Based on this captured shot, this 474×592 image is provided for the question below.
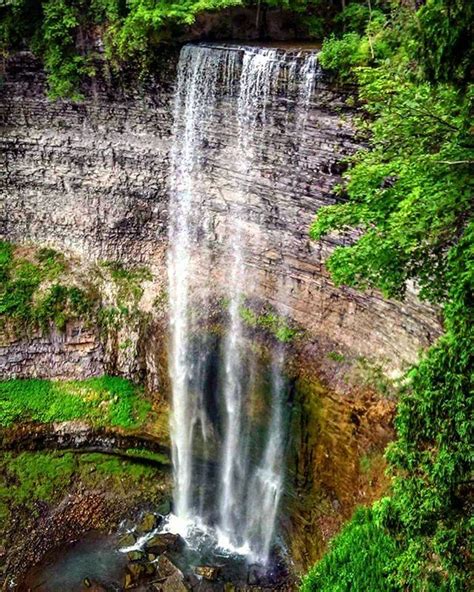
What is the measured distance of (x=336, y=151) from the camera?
11.2m

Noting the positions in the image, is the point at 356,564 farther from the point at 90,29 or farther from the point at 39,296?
the point at 90,29

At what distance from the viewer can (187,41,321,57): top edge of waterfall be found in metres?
11.3

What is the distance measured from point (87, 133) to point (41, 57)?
→ 85.8 inches

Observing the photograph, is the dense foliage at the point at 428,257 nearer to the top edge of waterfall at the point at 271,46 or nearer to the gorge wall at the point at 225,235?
the gorge wall at the point at 225,235

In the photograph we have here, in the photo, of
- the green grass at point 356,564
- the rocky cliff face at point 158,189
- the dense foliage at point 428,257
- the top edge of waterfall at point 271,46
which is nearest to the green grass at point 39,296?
the rocky cliff face at point 158,189

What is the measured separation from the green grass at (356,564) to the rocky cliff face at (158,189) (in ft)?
12.9

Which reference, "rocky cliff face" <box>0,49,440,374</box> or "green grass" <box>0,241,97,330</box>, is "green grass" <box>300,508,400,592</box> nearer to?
"rocky cliff face" <box>0,49,440,374</box>

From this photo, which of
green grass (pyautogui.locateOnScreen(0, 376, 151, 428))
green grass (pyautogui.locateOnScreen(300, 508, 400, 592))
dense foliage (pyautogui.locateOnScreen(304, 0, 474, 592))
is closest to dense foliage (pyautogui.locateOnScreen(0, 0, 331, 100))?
dense foliage (pyautogui.locateOnScreen(304, 0, 474, 592))

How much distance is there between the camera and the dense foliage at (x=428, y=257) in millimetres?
5234

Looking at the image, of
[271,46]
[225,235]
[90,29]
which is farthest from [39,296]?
[271,46]

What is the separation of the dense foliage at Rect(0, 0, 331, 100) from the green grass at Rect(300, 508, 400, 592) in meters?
10.9

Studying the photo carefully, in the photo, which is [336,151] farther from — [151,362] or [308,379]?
[151,362]

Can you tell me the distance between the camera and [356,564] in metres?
7.59

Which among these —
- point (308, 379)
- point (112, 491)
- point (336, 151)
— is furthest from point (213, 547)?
point (336, 151)
